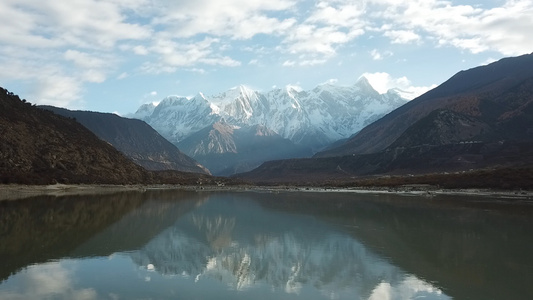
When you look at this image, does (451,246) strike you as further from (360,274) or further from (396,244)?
(360,274)

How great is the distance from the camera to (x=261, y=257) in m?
23.7

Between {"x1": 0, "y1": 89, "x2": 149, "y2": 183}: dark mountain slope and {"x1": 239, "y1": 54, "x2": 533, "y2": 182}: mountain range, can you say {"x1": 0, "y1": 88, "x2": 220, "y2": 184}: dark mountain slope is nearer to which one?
{"x1": 0, "y1": 89, "x2": 149, "y2": 183}: dark mountain slope

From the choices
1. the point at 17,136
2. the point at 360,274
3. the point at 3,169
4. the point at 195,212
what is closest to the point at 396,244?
the point at 360,274

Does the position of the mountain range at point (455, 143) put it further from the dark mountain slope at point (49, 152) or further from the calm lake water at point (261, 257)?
the calm lake water at point (261, 257)

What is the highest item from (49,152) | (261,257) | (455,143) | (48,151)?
(455,143)

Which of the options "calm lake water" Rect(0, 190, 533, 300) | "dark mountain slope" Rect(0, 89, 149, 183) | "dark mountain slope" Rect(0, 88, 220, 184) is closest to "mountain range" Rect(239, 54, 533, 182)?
"dark mountain slope" Rect(0, 88, 220, 184)

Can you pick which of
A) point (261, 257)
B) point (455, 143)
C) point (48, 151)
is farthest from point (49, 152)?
point (455, 143)

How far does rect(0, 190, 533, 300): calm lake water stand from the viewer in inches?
668

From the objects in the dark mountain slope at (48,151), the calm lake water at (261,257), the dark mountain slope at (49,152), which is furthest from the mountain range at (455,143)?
the calm lake water at (261,257)

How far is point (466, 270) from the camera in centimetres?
2108

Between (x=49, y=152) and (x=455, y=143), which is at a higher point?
(x=455, y=143)

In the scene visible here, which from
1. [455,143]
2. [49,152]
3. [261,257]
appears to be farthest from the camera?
[455,143]

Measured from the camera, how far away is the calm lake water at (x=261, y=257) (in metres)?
17.0

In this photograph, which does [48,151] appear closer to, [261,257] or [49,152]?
[49,152]
